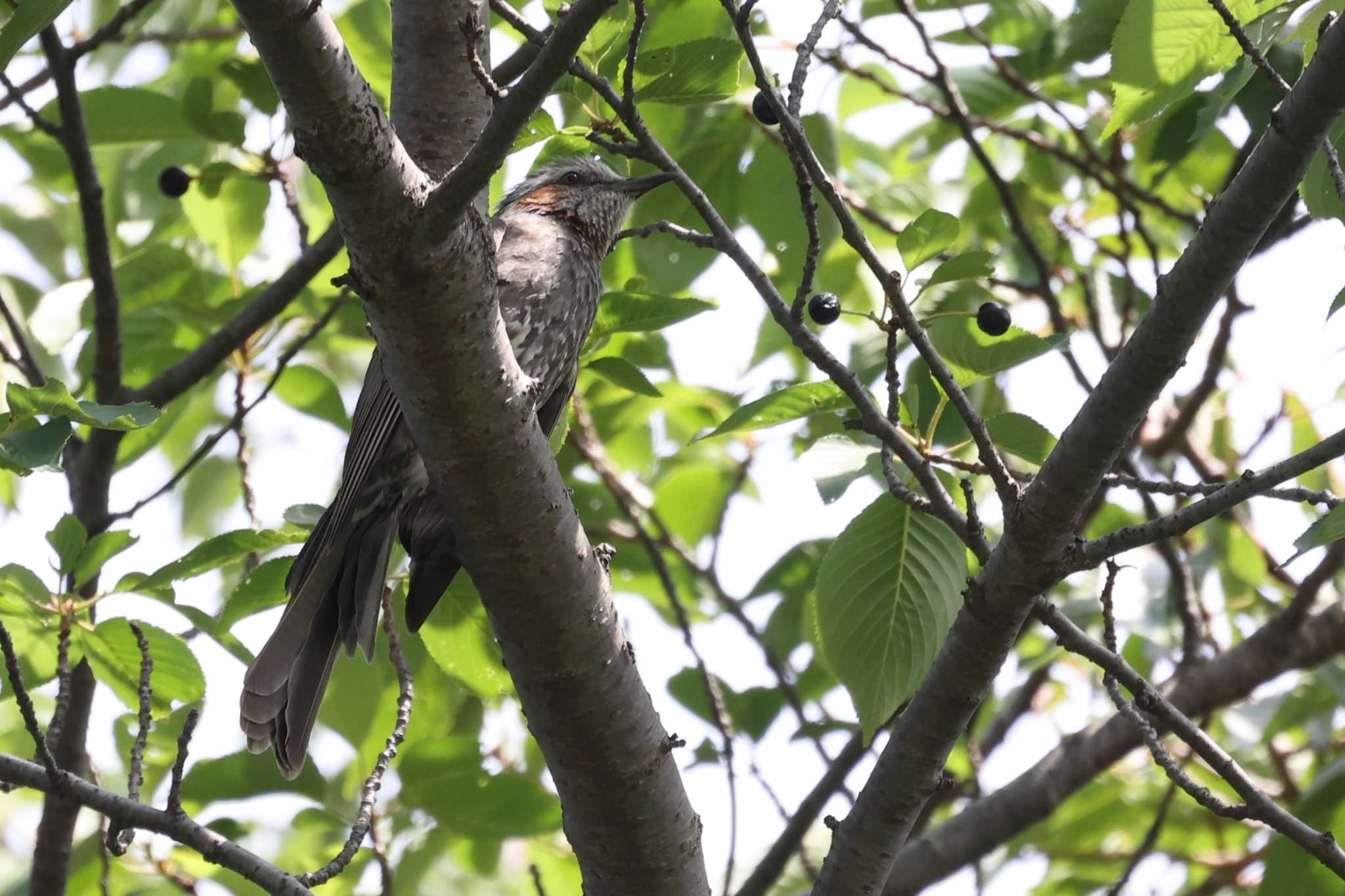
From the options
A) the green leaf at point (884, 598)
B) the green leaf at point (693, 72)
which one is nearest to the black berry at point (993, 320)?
the green leaf at point (884, 598)

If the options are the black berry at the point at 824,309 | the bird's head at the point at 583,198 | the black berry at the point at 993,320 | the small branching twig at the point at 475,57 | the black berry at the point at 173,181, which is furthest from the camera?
the bird's head at the point at 583,198

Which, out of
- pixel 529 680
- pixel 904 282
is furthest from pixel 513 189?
pixel 529 680

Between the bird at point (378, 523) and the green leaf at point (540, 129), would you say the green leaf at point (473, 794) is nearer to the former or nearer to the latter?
the bird at point (378, 523)

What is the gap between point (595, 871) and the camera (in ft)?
8.91

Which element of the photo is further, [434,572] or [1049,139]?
[1049,139]

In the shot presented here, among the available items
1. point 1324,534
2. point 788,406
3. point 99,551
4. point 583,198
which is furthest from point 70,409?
point 583,198

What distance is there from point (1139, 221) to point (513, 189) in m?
2.28

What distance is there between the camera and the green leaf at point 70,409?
218 cm

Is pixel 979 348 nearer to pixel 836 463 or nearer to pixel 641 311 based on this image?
pixel 836 463

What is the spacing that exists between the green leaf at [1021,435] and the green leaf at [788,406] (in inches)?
12.5

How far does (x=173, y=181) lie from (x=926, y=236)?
237cm

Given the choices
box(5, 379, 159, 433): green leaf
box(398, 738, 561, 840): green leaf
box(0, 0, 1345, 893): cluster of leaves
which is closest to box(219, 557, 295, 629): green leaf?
box(0, 0, 1345, 893): cluster of leaves

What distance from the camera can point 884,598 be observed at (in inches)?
110

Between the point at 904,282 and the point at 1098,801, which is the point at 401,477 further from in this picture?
the point at 1098,801
